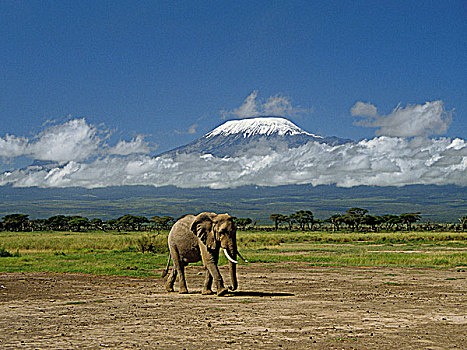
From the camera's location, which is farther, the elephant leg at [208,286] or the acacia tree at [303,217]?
the acacia tree at [303,217]

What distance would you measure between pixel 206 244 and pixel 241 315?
4.90m

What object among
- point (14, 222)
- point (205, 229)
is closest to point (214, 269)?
point (205, 229)

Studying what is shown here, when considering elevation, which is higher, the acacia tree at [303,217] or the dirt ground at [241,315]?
the dirt ground at [241,315]

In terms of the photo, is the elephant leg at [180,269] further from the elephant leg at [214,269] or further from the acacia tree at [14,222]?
the acacia tree at [14,222]

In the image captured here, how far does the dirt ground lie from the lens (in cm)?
1162

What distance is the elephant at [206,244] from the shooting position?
1897 cm

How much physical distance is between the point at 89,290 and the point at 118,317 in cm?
723

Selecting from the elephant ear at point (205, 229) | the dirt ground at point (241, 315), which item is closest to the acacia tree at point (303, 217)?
the dirt ground at point (241, 315)

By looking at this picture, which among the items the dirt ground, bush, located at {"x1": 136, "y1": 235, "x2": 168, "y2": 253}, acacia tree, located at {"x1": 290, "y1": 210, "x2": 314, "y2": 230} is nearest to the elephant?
the dirt ground

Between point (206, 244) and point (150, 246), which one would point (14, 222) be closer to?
point (150, 246)

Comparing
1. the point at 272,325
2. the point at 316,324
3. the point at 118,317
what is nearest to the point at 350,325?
the point at 316,324

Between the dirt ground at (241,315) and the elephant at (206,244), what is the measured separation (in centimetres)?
62

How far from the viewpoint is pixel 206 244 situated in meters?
19.4

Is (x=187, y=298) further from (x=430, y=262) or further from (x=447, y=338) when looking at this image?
(x=430, y=262)
